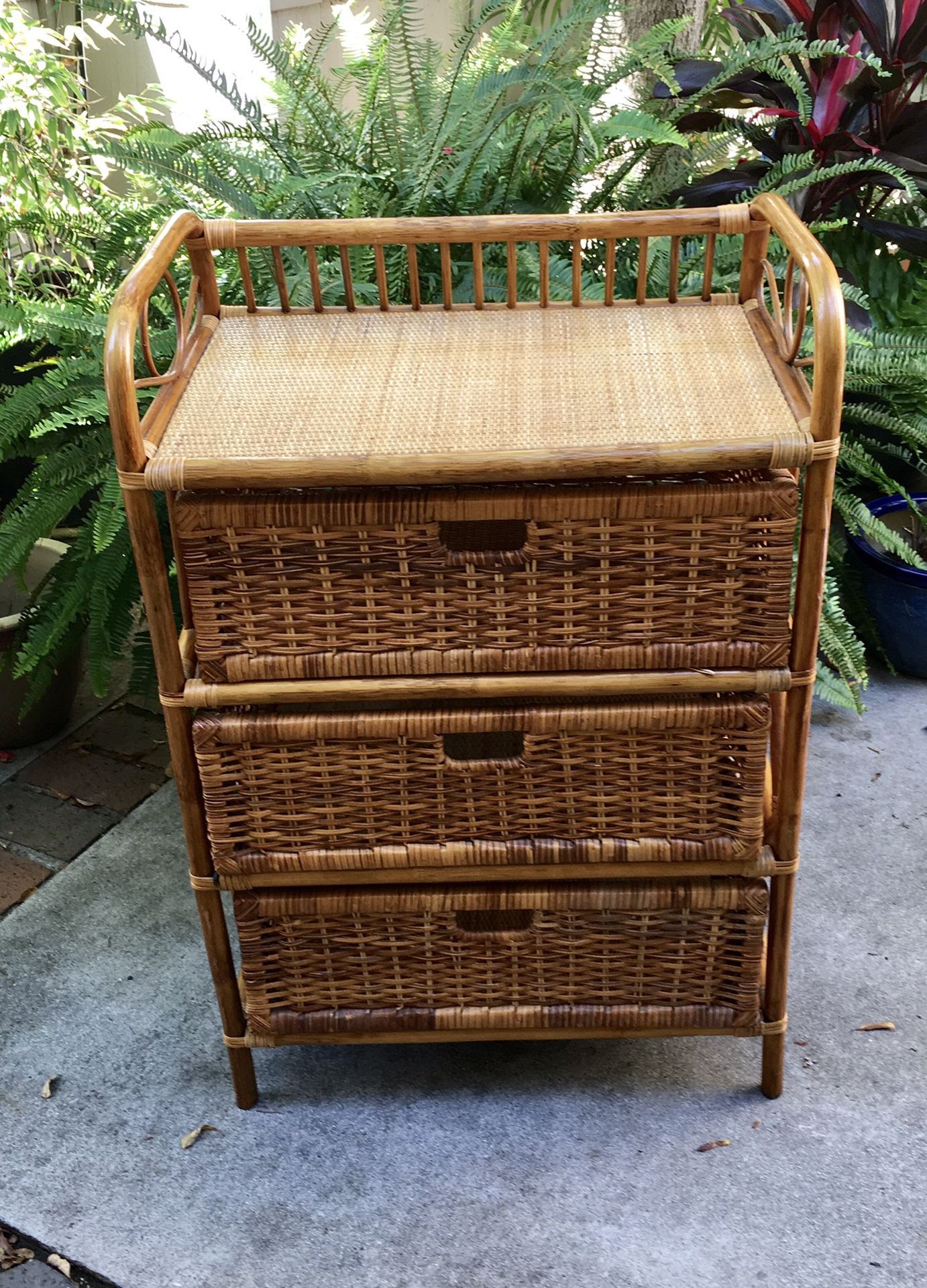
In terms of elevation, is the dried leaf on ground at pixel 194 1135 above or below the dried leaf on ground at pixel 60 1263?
below

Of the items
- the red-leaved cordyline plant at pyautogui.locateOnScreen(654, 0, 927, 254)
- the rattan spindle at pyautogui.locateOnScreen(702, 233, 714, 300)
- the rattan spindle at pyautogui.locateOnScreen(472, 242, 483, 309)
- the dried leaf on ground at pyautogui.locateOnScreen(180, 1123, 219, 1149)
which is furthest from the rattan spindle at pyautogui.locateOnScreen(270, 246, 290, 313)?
the dried leaf on ground at pyautogui.locateOnScreen(180, 1123, 219, 1149)

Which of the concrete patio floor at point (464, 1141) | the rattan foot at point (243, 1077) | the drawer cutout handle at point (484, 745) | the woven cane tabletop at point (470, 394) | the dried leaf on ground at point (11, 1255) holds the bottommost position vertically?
the concrete patio floor at point (464, 1141)

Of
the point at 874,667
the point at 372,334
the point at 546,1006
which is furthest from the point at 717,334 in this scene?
the point at 874,667

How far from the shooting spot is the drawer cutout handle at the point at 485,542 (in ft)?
3.58

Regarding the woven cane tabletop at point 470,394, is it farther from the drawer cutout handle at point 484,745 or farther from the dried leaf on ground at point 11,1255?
the dried leaf on ground at point 11,1255

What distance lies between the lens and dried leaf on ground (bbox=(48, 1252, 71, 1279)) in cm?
124

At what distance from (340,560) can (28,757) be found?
4.15ft

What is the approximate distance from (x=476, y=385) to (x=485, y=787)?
431mm

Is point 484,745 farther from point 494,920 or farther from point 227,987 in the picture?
point 227,987

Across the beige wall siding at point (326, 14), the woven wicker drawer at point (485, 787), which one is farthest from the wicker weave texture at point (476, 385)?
the beige wall siding at point (326, 14)

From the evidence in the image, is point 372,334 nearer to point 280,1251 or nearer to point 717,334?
point 717,334

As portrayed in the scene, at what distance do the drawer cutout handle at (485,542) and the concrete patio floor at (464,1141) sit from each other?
73cm

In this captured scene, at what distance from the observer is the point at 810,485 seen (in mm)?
1069

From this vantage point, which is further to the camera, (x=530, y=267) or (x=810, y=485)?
(x=530, y=267)
